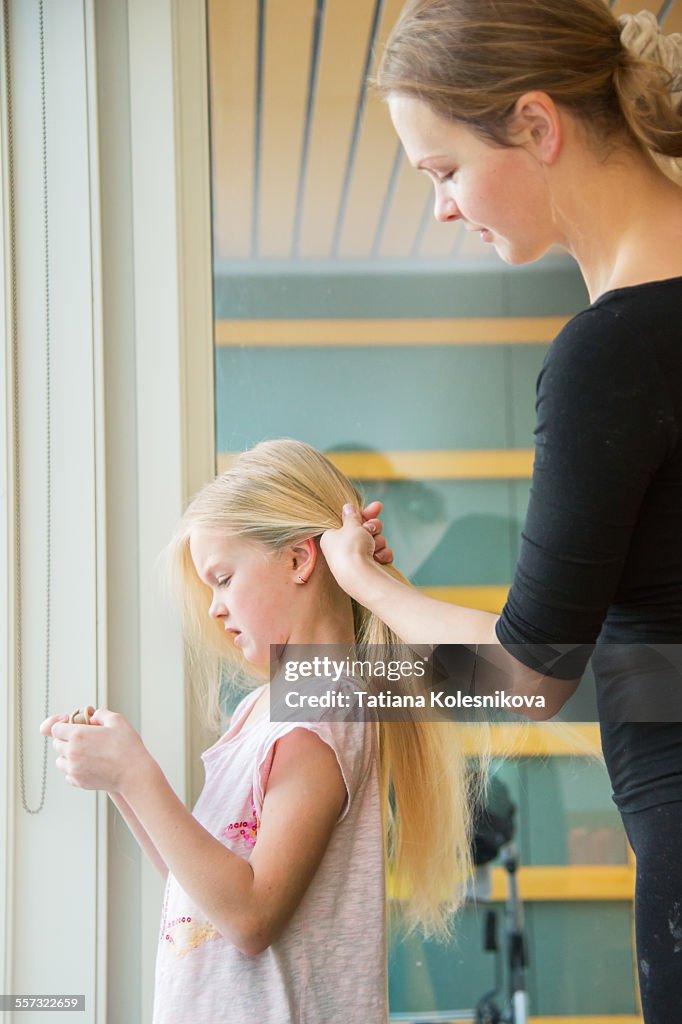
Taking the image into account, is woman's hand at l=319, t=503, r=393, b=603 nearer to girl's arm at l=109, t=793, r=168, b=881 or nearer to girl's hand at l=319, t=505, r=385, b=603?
girl's hand at l=319, t=505, r=385, b=603

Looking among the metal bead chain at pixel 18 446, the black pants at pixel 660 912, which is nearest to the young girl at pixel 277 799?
the metal bead chain at pixel 18 446

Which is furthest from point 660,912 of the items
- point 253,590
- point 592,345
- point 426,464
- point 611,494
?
point 426,464

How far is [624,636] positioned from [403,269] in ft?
2.12

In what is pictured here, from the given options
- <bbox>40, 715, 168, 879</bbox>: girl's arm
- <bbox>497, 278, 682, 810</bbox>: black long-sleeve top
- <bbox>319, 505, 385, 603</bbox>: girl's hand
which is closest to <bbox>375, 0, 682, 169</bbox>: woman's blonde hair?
<bbox>497, 278, 682, 810</bbox>: black long-sleeve top

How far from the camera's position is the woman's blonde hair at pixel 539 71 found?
824mm

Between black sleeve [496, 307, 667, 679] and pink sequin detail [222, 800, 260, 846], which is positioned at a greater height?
black sleeve [496, 307, 667, 679]

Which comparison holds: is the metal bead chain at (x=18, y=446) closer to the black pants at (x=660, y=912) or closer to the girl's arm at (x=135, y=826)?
the girl's arm at (x=135, y=826)

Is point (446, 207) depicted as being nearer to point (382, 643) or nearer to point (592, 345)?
point (592, 345)

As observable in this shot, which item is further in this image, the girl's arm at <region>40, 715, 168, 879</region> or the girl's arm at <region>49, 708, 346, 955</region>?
the girl's arm at <region>40, 715, 168, 879</region>

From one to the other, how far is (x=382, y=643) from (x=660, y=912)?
440mm

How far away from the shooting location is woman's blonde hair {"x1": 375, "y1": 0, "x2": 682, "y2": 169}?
82 centimetres

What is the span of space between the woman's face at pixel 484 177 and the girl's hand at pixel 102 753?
1.96 ft

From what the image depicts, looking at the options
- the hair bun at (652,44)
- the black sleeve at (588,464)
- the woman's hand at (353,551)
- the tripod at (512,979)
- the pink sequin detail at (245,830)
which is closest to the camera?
the black sleeve at (588,464)

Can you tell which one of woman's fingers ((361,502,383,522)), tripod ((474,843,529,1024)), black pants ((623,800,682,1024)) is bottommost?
tripod ((474,843,529,1024))
